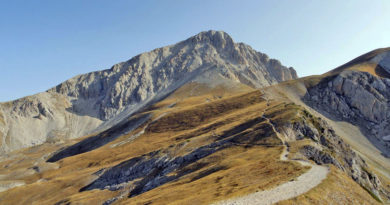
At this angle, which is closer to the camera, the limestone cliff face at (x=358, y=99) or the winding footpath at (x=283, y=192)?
the winding footpath at (x=283, y=192)

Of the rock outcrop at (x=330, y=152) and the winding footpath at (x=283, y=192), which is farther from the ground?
the winding footpath at (x=283, y=192)

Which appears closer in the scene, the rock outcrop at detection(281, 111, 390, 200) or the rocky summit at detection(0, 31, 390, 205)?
the rocky summit at detection(0, 31, 390, 205)

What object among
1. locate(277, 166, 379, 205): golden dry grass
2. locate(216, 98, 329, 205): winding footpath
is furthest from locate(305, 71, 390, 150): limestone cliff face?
locate(216, 98, 329, 205): winding footpath

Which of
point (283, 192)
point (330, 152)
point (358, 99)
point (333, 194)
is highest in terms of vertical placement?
point (283, 192)

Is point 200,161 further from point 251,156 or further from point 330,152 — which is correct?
point 330,152

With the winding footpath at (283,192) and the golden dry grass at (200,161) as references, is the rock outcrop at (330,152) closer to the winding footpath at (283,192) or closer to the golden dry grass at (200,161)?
the golden dry grass at (200,161)

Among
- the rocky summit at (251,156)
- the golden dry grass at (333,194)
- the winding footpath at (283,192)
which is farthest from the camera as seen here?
the rocky summit at (251,156)

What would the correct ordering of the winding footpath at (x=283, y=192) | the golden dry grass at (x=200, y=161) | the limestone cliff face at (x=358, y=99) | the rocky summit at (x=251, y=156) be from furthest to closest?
the limestone cliff face at (x=358, y=99) < the golden dry grass at (x=200, y=161) < the rocky summit at (x=251, y=156) < the winding footpath at (x=283, y=192)

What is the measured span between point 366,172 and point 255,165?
27.9m

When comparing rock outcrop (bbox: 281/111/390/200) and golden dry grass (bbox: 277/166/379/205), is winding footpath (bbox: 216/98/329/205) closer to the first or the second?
golden dry grass (bbox: 277/166/379/205)

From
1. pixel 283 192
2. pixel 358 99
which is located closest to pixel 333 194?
pixel 283 192

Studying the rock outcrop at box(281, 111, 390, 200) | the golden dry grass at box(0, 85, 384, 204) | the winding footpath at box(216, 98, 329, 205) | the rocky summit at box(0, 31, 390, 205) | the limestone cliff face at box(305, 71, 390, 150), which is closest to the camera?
the winding footpath at box(216, 98, 329, 205)

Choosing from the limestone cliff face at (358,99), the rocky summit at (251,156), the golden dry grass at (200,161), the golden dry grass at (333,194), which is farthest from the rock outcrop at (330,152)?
A: the limestone cliff face at (358,99)

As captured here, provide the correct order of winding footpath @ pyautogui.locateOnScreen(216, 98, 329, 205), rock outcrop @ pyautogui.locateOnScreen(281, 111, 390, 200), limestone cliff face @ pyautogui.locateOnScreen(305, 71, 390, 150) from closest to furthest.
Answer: winding footpath @ pyautogui.locateOnScreen(216, 98, 329, 205) < rock outcrop @ pyautogui.locateOnScreen(281, 111, 390, 200) < limestone cliff face @ pyautogui.locateOnScreen(305, 71, 390, 150)
